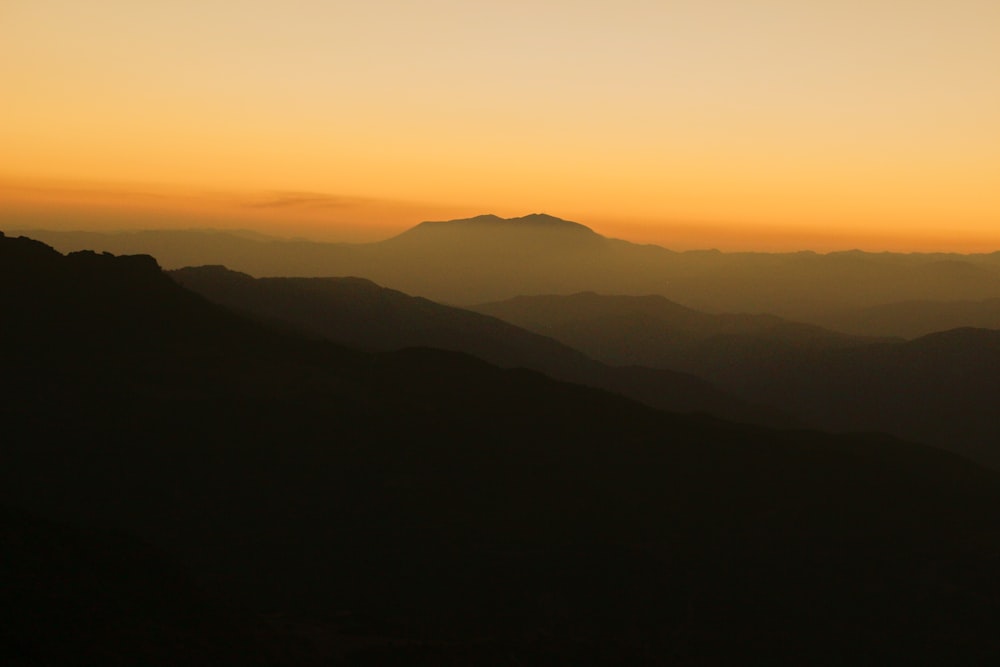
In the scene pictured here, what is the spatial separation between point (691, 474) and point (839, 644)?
21.1 meters

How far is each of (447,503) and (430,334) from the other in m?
101

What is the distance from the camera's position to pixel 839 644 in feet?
212

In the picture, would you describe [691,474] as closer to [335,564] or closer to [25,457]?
[335,564]

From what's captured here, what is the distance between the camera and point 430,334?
567 feet

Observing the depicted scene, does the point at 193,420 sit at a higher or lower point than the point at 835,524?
higher

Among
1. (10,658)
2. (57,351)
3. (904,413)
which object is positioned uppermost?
(57,351)

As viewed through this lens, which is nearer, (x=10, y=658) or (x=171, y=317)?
(x=10, y=658)

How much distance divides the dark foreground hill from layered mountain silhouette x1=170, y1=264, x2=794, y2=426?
58.9 meters

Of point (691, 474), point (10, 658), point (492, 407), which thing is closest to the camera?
point (10, 658)

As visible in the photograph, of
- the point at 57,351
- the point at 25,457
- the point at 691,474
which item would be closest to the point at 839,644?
the point at 691,474

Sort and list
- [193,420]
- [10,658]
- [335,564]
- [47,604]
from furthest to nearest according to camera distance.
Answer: [193,420]
[335,564]
[47,604]
[10,658]

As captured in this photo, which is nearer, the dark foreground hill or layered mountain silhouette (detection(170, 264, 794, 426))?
the dark foreground hill

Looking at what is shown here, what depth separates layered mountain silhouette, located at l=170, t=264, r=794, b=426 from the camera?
158750mm

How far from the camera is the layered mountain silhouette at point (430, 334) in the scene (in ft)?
521
